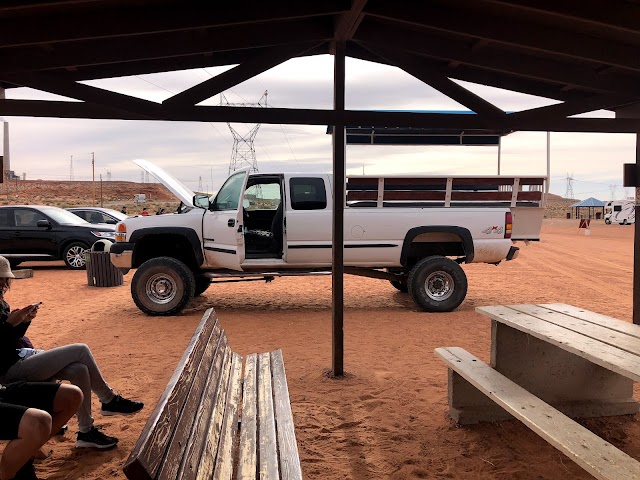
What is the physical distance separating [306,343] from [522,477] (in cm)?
390

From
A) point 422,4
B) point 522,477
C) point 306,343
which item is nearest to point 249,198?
point 306,343

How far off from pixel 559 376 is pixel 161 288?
6.21 meters

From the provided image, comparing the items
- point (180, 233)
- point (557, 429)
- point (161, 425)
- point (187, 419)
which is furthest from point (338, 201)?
point (180, 233)

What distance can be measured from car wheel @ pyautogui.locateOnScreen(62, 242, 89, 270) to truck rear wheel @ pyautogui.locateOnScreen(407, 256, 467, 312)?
914 cm

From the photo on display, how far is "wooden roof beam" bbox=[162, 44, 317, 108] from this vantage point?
515cm

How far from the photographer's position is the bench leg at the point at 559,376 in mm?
4551

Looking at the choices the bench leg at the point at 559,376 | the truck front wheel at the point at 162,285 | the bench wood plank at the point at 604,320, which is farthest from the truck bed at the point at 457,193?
the bench leg at the point at 559,376

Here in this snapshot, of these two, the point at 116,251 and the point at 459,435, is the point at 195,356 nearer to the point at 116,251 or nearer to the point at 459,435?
the point at 459,435

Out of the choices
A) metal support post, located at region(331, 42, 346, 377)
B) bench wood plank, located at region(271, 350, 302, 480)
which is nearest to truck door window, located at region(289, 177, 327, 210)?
metal support post, located at region(331, 42, 346, 377)

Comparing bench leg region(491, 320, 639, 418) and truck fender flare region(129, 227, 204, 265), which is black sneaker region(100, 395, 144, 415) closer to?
bench leg region(491, 320, 639, 418)

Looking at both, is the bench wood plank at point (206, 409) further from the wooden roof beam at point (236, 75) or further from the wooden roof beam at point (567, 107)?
the wooden roof beam at point (567, 107)

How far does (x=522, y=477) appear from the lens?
12.3 ft

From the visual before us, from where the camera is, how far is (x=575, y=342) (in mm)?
3662

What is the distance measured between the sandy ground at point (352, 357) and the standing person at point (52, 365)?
192mm
